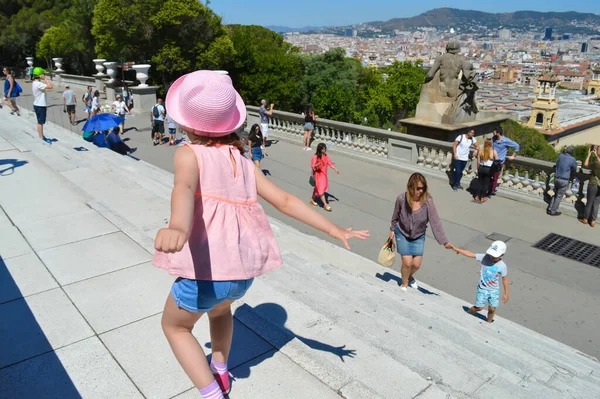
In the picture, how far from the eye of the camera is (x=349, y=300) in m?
4.79

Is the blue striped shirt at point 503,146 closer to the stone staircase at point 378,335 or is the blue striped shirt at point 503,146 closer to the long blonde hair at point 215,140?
the stone staircase at point 378,335

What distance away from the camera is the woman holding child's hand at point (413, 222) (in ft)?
18.4

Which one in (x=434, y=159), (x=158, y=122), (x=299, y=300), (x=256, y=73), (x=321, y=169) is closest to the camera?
(x=299, y=300)

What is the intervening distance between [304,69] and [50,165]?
162 feet

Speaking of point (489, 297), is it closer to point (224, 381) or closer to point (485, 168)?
point (224, 381)

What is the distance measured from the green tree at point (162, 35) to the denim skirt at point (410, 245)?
84.5 ft

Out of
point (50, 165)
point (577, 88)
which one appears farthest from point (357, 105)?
point (577, 88)

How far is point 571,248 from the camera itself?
28.4 ft

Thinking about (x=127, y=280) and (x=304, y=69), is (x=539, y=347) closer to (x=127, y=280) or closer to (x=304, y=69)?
(x=127, y=280)

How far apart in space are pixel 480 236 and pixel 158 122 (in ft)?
34.1

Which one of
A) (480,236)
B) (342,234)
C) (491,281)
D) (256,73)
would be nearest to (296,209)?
(342,234)

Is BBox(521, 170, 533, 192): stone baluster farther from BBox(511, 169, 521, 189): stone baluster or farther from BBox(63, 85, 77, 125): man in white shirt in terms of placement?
BBox(63, 85, 77, 125): man in white shirt

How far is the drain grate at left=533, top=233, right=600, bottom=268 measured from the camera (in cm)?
823

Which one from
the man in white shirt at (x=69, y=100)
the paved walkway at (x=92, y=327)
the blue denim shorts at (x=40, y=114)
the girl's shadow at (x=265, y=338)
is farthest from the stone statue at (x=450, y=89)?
the man in white shirt at (x=69, y=100)
